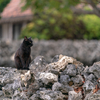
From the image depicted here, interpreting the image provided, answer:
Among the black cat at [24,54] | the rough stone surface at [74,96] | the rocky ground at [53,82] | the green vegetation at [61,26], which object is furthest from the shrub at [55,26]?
the rough stone surface at [74,96]

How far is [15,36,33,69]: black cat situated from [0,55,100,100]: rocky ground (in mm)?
434

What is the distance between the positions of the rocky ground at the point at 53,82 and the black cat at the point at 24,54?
1.42 ft

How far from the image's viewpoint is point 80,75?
4.30m

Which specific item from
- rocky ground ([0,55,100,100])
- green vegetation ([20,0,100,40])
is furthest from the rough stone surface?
green vegetation ([20,0,100,40])

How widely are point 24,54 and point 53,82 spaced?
3.89ft

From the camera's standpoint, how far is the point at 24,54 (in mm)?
4992

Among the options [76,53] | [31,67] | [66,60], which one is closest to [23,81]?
[31,67]

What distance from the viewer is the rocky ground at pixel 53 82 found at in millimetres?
3859

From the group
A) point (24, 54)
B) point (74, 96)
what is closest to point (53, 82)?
point (74, 96)

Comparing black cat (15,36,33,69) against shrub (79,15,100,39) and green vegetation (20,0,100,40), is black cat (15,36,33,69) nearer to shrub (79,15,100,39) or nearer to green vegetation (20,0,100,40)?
green vegetation (20,0,100,40)

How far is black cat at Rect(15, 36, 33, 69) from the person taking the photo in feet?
15.9

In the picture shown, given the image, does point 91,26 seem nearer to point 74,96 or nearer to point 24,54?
point 24,54

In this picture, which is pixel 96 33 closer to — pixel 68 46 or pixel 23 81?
pixel 68 46

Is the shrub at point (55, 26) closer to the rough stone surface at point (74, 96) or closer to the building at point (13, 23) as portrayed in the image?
the building at point (13, 23)
